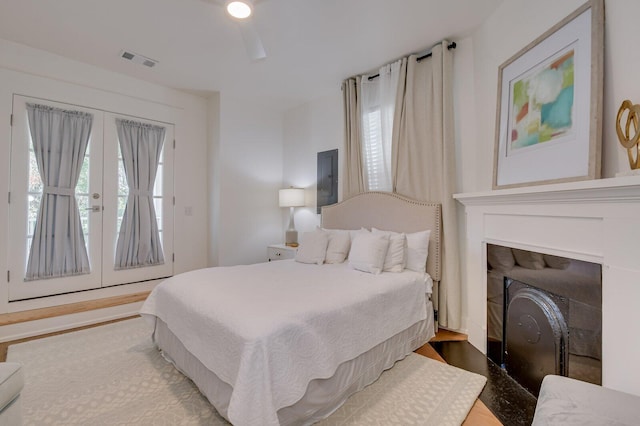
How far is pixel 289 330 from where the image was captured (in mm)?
1339

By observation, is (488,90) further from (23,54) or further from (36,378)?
(23,54)

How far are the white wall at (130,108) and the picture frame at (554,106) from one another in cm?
362

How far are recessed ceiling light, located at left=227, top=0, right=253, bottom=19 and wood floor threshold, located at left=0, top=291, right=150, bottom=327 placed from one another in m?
3.05

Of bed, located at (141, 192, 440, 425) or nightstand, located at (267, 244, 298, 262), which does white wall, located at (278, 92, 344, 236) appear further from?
bed, located at (141, 192, 440, 425)

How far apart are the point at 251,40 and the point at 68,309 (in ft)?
10.3

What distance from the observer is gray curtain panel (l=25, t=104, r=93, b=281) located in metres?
2.82

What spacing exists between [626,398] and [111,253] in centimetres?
420

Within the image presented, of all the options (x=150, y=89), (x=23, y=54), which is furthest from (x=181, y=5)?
(x=23, y=54)

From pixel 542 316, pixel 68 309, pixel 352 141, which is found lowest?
pixel 68 309

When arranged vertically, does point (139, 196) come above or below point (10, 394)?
above

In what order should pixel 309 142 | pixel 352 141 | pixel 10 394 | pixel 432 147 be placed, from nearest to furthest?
pixel 10 394 < pixel 432 147 < pixel 352 141 < pixel 309 142

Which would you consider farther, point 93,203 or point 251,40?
point 93,203

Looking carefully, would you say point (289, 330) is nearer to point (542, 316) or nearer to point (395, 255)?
point (395, 255)

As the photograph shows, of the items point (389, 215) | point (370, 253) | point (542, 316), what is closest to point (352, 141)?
point (389, 215)
